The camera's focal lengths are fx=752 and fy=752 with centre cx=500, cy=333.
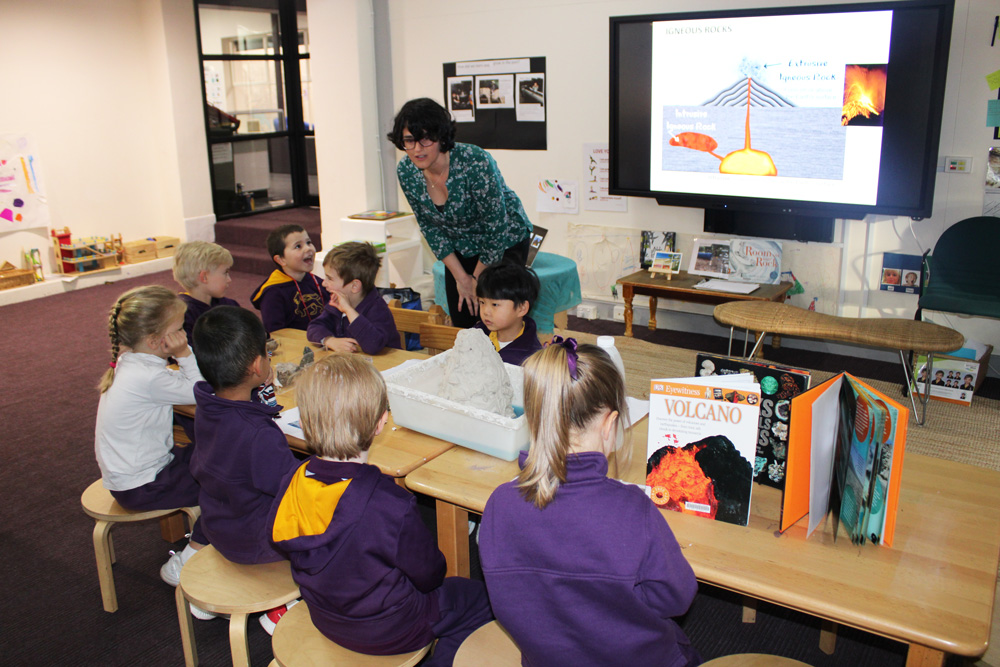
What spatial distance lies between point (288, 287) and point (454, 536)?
174 cm

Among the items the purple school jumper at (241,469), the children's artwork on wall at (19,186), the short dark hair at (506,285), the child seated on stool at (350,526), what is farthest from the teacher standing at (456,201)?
the children's artwork on wall at (19,186)

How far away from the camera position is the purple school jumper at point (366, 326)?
2.68 meters

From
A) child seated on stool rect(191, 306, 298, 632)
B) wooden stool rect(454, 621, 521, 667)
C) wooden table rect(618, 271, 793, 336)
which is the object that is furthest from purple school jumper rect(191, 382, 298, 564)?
wooden table rect(618, 271, 793, 336)

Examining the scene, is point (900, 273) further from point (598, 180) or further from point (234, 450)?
point (234, 450)

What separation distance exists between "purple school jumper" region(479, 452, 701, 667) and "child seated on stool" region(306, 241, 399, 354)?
4.97 feet

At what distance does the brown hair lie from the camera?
288 cm

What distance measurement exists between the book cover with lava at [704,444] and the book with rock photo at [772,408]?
8 cm

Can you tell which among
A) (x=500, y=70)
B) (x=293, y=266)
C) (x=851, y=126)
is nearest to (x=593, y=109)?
(x=500, y=70)

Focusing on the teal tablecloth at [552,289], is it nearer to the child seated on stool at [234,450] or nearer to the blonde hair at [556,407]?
the child seated on stool at [234,450]

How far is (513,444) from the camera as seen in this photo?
5.88 feet

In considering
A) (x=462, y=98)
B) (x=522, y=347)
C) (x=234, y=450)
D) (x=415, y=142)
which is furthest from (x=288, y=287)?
(x=462, y=98)

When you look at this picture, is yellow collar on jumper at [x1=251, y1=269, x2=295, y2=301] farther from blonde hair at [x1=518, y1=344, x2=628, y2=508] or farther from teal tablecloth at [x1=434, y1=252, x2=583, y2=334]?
blonde hair at [x1=518, y1=344, x2=628, y2=508]

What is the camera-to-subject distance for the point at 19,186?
19.5ft

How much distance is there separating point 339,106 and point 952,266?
420cm
